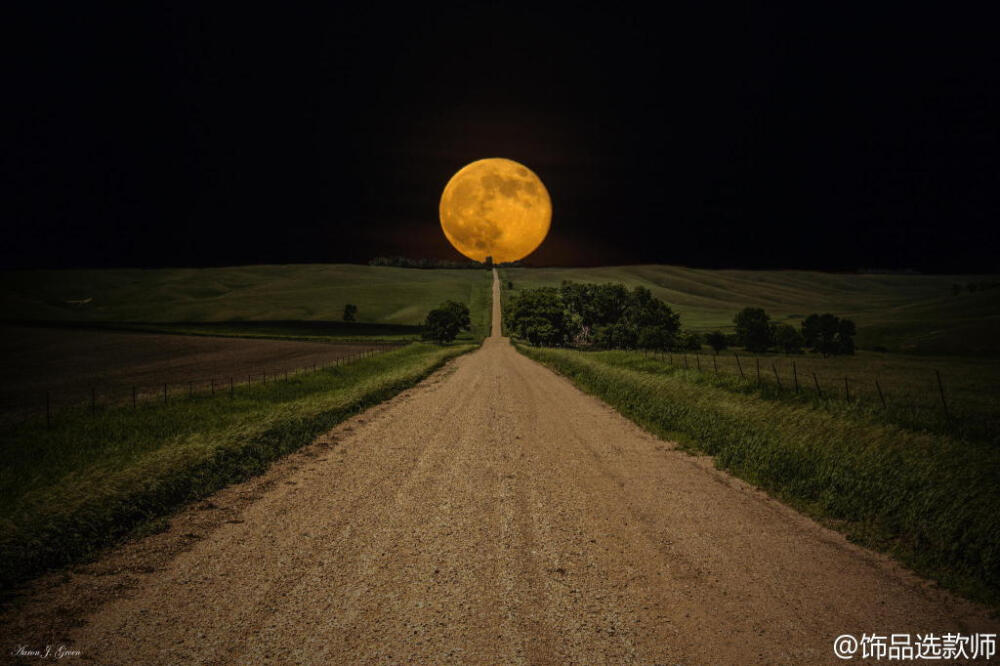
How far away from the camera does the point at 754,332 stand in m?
86.3

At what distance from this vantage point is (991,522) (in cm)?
812

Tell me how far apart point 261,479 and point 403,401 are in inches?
491

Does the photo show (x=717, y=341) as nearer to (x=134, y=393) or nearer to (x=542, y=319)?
Answer: (x=542, y=319)

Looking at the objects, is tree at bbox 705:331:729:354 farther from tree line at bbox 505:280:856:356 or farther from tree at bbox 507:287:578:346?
tree at bbox 507:287:578:346

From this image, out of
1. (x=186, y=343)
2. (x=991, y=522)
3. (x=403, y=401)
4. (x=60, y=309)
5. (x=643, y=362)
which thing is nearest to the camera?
(x=991, y=522)

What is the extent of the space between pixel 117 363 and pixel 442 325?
159 ft

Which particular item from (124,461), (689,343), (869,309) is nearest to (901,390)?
(124,461)

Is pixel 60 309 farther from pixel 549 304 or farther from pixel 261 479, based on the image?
pixel 261 479

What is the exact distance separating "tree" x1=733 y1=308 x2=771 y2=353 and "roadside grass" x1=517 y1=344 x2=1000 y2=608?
74416 mm

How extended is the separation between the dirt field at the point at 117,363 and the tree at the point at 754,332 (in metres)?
67.5

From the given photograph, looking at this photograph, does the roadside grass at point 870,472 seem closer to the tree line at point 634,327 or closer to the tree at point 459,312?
the tree line at point 634,327

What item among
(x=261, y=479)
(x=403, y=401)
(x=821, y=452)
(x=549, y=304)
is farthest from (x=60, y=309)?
(x=821, y=452)

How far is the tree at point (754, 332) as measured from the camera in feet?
281

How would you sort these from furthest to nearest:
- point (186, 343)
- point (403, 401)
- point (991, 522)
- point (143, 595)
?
point (186, 343)
point (403, 401)
point (991, 522)
point (143, 595)
